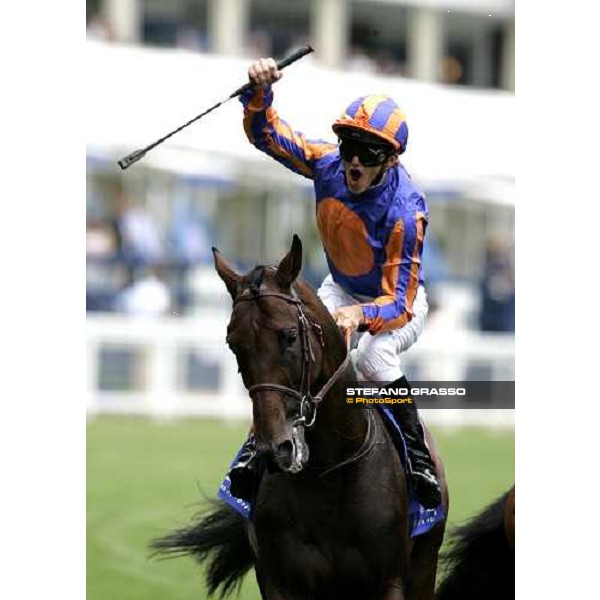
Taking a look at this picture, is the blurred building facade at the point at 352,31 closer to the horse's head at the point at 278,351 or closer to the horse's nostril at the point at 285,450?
the horse's head at the point at 278,351

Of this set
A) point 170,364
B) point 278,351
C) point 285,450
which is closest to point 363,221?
point 278,351

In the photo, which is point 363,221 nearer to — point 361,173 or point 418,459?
point 361,173

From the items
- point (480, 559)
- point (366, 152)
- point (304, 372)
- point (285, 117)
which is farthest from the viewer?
point (285, 117)

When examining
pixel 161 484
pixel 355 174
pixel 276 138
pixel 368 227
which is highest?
pixel 276 138

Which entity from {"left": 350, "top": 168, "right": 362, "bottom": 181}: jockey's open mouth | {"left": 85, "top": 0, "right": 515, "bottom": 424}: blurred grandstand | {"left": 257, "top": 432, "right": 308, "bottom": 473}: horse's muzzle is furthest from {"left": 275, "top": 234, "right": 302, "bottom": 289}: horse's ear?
{"left": 85, "top": 0, "right": 515, "bottom": 424}: blurred grandstand

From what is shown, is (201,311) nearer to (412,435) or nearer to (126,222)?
(126,222)

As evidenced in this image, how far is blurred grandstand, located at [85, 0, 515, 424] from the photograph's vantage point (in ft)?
21.0

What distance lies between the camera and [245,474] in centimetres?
509

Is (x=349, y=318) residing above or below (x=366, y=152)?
below

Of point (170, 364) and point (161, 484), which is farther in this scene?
point (170, 364)

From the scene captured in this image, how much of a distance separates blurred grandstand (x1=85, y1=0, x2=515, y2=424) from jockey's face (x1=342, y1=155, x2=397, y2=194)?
756 mm

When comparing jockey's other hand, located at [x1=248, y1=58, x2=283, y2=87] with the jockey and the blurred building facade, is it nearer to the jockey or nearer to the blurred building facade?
the jockey

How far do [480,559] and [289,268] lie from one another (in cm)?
201

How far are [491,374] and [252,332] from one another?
2.70 metres
